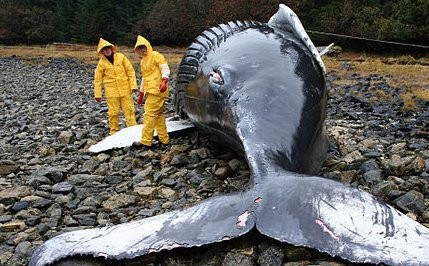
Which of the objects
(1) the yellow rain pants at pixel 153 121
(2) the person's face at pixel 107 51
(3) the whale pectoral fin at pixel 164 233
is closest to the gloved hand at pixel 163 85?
(1) the yellow rain pants at pixel 153 121

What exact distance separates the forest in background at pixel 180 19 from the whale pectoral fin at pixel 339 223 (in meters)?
29.9

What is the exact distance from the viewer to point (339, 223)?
3012mm

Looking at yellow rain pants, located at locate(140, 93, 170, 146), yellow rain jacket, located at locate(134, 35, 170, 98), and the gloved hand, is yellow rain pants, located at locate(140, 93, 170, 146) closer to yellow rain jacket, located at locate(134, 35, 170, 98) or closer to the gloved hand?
yellow rain jacket, located at locate(134, 35, 170, 98)

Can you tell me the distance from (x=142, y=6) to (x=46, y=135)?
50.5 m

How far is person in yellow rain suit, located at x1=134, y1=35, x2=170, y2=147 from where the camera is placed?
732 cm

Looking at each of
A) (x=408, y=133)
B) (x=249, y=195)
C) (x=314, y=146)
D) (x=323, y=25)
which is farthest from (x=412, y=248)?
(x=323, y=25)

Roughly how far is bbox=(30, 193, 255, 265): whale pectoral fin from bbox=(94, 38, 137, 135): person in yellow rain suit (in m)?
5.49

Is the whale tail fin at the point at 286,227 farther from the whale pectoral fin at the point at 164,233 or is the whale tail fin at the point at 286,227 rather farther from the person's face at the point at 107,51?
the person's face at the point at 107,51

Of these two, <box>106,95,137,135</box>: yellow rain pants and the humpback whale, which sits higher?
the humpback whale

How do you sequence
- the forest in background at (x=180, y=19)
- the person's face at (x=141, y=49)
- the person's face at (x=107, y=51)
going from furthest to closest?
the forest in background at (x=180, y=19), the person's face at (x=107, y=51), the person's face at (x=141, y=49)

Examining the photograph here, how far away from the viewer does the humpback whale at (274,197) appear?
2957 millimetres

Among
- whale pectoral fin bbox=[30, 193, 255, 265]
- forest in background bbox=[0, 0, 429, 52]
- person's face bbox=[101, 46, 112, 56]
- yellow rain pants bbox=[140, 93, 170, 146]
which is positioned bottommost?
forest in background bbox=[0, 0, 429, 52]

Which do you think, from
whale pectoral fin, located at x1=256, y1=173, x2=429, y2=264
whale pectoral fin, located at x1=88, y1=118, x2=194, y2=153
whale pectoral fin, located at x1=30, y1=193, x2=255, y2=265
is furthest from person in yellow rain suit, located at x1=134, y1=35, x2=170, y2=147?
whale pectoral fin, located at x1=256, y1=173, x2=429, y2=264

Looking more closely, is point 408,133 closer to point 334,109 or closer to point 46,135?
point 334,109
